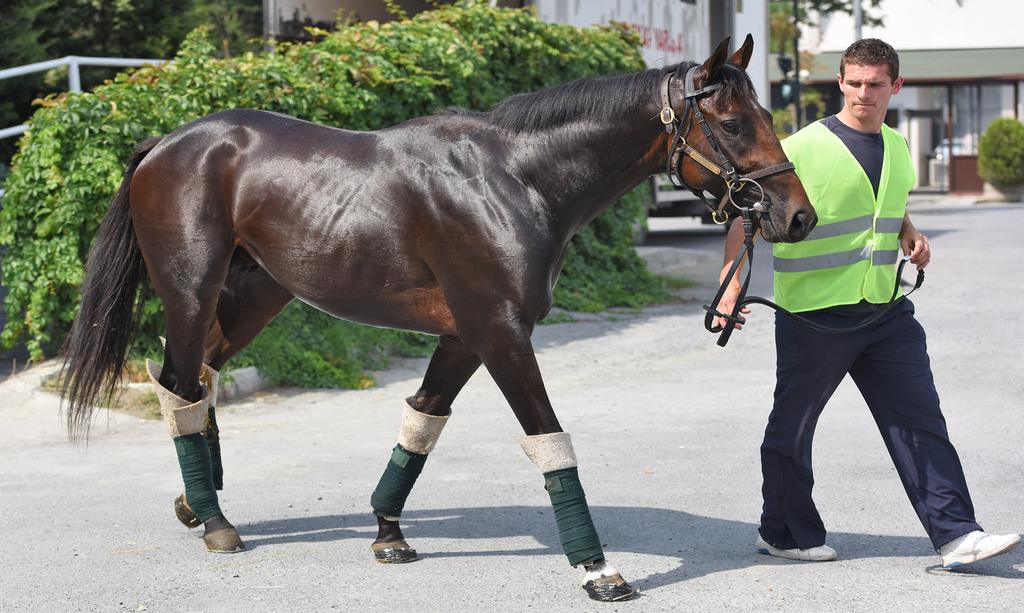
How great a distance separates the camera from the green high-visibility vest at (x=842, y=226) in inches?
180

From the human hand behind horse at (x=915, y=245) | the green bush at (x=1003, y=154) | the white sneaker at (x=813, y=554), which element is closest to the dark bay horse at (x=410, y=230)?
the human hand behind horse at (x=915, y=245)

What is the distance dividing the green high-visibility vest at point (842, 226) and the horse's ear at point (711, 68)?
51 cm

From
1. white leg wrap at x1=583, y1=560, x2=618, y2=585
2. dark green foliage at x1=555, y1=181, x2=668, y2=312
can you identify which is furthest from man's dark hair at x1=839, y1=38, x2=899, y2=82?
dark green foliage at x1=555, y1=181, x2=668, y2=312

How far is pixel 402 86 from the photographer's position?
33.1 feet

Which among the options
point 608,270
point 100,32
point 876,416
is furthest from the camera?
point 100,32

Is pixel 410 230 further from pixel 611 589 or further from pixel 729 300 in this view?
pixel 611 589

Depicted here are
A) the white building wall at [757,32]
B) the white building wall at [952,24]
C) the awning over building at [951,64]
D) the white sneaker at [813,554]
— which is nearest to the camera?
the white sneaker at [813,554]

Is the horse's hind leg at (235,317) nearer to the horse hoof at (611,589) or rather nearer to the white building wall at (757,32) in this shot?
the horse hoof at (611,589)

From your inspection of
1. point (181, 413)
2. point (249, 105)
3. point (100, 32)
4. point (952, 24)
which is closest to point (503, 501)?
point (181, 413)

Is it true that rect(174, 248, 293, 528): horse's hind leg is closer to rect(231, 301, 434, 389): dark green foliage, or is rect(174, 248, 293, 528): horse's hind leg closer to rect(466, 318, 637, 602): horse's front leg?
rect(466, 318, 637, 602): horse's front leg

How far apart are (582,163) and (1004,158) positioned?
92.2 feet

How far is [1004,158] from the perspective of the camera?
29828 millimetres

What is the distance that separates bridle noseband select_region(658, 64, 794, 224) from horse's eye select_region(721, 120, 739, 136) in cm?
5

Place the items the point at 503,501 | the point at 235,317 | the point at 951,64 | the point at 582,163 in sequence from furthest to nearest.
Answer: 1. the point at 951,64
2. the point at 503,501
3. the point at 235,317
4. the point at 582,163
